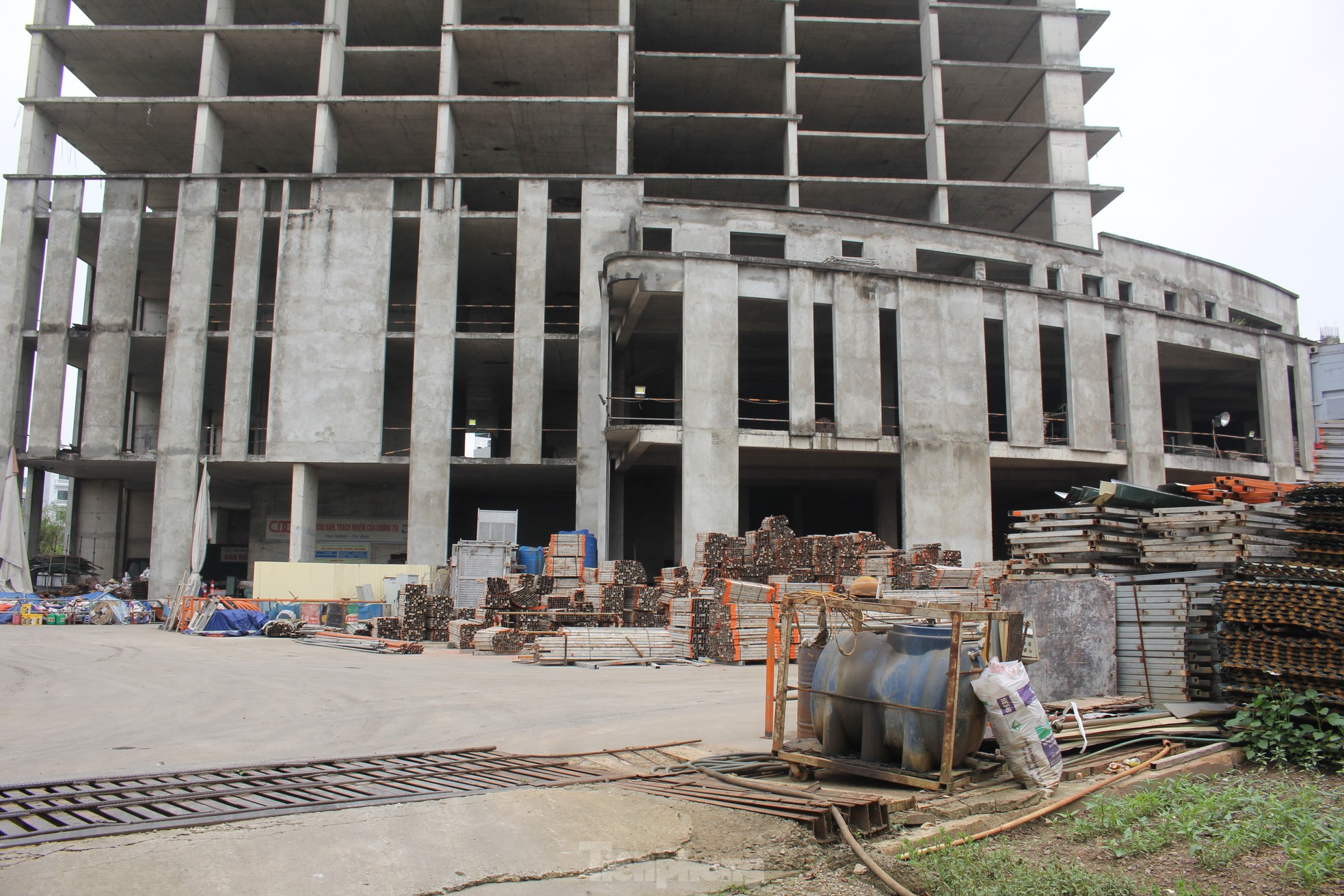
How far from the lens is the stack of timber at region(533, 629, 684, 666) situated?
1673 centimetres

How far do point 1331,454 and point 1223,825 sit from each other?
1083 centimetres

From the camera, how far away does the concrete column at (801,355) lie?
1080 inches

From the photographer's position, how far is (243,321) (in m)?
30.5

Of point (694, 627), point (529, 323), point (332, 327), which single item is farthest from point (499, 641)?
point (332, 327)

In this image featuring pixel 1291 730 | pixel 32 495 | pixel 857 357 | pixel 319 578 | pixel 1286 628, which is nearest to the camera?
pixel 1291 730

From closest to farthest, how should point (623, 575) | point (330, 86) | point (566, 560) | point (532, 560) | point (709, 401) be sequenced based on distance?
point (623, 575) → point (566, 560) → point (532, 560) → point (709, 401) → point (330, 86)

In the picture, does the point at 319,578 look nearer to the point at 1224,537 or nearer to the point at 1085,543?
the point at 1085,543

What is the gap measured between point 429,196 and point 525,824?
1132 inches

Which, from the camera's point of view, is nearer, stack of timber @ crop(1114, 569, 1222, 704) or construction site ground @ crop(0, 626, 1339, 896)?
construction site ground @ crop(0, 626, 1339, 896)

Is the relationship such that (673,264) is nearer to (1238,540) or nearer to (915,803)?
(1238,540)

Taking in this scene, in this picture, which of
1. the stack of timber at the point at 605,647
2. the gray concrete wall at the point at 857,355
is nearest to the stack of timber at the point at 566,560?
the stack of timber at the point at 605,647

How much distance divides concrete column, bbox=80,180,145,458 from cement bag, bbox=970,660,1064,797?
3205 cm

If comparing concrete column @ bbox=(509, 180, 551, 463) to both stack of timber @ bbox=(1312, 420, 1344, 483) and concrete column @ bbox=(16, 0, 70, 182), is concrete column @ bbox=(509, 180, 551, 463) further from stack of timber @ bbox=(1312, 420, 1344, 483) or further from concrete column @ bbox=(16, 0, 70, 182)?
stack of timber @ bbox=(1312, 420, 1344, 483)

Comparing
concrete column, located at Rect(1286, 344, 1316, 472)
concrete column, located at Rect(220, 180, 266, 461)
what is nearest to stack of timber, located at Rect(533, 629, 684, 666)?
concrete column, located at Rect(220, 180, 266, 461)
